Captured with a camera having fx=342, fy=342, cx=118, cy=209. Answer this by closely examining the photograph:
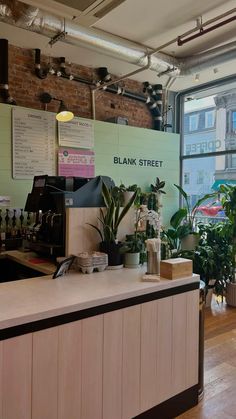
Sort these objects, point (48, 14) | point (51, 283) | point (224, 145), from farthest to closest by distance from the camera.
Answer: point (224, 145), point (48, 14), point (51, 283)

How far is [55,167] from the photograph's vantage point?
480 centimetres

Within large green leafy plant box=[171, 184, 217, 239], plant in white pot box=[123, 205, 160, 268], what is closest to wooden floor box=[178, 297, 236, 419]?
plant in white pot box=[123, 205, 160, 268]

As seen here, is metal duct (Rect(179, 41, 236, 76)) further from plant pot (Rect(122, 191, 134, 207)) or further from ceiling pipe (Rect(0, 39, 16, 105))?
plant pot (Rect(122, 191, 134, 207))

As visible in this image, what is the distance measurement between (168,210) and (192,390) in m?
3.94

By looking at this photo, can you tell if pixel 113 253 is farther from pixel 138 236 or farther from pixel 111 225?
pixel 138 236

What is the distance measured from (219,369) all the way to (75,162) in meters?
3.25

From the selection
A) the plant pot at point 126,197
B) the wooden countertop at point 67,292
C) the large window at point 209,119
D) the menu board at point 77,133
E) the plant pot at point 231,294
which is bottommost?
the plant pot at point 231,294

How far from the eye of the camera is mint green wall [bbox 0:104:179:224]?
429cm

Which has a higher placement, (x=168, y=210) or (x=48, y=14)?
(x=48, y=14)

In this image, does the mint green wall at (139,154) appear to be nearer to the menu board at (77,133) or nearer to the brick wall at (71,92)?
the menu board at (77,133)

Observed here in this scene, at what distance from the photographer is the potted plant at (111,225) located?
8.45ft

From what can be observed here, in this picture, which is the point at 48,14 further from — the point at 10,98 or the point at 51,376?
the point at 51,376

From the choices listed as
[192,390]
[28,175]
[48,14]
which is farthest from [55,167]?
[192,390]

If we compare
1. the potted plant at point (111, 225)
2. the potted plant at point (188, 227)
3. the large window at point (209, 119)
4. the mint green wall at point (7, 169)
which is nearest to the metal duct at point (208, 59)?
the large window at point (209, 119)
